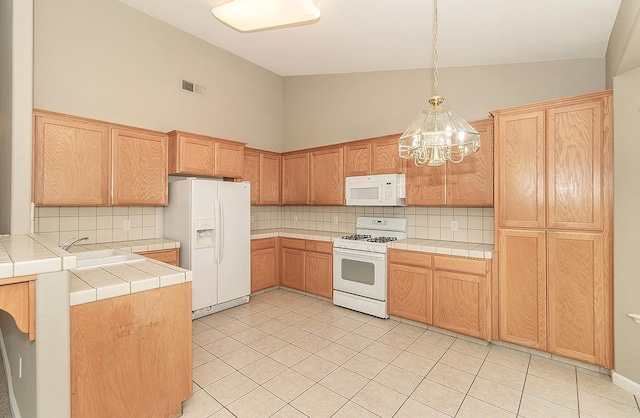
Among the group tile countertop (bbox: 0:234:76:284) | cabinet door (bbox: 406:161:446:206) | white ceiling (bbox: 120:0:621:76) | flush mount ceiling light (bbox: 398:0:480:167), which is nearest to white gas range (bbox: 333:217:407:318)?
cabinet door (bbox: 406:161:446:206)

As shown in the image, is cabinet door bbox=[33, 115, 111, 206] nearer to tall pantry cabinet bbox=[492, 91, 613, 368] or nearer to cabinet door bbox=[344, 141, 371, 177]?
cabinet door bbox=[344, 141, 371, 177]

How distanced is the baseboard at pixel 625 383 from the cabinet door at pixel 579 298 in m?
0.09

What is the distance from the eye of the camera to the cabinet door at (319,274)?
4.30 meters

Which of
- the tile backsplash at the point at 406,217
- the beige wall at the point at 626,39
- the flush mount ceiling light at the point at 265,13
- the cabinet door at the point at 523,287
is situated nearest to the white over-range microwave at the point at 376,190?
the tile backsplash at the point at 406,217

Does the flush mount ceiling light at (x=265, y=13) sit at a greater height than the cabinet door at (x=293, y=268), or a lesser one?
greater

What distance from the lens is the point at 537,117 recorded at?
2744 mm

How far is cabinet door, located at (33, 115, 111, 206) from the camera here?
2.81 meters

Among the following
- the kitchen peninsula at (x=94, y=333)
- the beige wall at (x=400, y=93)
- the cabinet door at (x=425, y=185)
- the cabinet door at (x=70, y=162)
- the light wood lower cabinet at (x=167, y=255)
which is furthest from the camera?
the cabinet door at (x=425, y=185)

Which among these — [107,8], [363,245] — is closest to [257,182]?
[363,245]

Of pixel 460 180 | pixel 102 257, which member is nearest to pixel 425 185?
pixel 460 180

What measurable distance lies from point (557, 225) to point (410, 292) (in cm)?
Result: 153

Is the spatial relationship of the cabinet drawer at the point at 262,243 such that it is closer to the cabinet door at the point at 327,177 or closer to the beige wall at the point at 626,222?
the cabinet door at the point at 327,177

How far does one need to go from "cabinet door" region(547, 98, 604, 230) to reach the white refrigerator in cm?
336

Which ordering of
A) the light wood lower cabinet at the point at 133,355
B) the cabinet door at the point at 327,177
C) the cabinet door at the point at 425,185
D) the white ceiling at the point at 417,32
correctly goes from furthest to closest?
the cabinet door at the point at 327,177, the cabinet door at the point at 425,185, the white ceiling at the point at 417,32, the light wood lower cabinet at the point at 133,355
